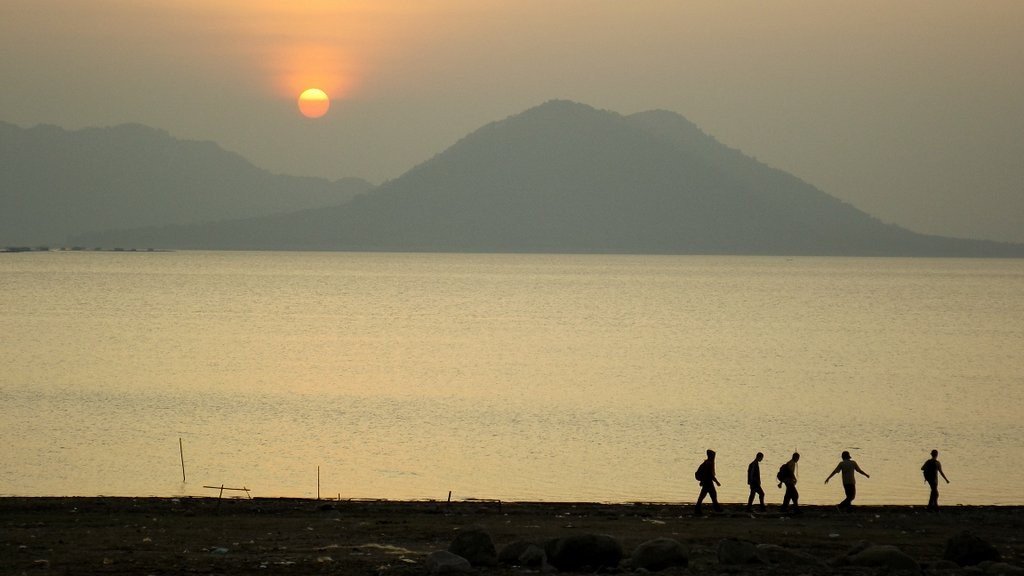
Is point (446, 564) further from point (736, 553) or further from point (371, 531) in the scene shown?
point (371, 531)

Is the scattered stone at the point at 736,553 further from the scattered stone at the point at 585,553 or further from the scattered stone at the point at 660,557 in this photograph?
the scattered stone at the point at 585,553

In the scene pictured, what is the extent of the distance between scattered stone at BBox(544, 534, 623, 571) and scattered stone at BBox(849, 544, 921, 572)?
3335 mm

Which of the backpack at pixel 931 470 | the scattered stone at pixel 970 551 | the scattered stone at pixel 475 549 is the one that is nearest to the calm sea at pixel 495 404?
the backpack at pixel 931 470

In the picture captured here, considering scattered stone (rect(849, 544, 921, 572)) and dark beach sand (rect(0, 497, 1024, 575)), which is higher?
dark beach sand (rect(0, 497, 1024, 575))

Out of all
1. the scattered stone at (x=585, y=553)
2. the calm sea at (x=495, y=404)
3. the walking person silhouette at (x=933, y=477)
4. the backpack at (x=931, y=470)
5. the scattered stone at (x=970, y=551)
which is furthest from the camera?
the calm sea at (x=495, y=404)

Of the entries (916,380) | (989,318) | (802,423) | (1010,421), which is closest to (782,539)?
(802,423)

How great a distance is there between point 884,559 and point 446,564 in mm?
5997

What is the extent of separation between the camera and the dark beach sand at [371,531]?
18016 mm

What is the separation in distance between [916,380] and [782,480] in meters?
44.5

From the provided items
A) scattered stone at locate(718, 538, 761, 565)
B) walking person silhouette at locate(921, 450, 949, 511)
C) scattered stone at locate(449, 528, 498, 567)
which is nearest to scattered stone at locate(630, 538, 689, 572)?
scattered stone at locate(718, 538, 761, 565)

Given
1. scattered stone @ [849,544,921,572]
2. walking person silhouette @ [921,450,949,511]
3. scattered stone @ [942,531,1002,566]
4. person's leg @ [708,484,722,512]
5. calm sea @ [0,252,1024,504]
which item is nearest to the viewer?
scattered stone @ [849,544,921,572]

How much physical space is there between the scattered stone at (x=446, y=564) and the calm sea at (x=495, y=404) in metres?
13.3

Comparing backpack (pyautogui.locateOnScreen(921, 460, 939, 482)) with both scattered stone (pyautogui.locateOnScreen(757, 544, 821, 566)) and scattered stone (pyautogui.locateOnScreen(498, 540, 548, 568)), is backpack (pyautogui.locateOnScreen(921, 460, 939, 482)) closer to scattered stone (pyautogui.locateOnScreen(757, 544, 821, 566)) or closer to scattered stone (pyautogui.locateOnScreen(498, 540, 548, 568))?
scattered stone (pyautogui.locateOnScreen(757, 544, 821, 566))

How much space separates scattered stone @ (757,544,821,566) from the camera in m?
17.9
